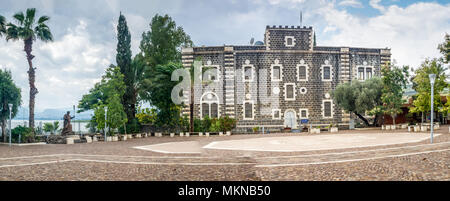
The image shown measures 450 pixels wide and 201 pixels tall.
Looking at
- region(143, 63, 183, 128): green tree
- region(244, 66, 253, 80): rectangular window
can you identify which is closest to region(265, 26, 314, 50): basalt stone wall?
region(244, 66, 253, 80): rectangular window

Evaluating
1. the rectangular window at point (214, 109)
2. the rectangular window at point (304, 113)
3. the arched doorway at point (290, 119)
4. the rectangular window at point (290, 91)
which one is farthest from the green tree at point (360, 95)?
the rectangular window at point (214, 109)

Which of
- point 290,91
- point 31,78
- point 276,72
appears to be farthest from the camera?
point 276,72

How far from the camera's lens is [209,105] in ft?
88.5

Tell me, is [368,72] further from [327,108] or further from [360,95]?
[360,95]

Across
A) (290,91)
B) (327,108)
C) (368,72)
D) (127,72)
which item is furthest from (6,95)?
(368,72)

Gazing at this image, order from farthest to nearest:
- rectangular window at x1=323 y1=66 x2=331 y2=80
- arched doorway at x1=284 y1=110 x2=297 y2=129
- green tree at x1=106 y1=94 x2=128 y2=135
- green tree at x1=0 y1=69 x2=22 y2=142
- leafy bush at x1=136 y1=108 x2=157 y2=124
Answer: rectangular window at x1=323 y1=66 x2=331 y2=80, arched doorway at x1=284 y1=110 x2=297 y2=129, leafy bush at x1=136 y1=108 x2=157 y2=124, green tree at x1=0 y1=69 x2=22 y2=142, green tree at x1=106 y1=94 x2=128 y2=135

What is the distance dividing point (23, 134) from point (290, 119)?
22940 millimetres

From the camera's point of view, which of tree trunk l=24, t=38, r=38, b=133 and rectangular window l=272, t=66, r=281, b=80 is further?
rectangular window l=272, t=66, r=281, b=80

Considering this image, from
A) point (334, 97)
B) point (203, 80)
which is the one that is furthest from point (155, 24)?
point (334, 97)

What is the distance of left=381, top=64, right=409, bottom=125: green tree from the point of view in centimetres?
2152

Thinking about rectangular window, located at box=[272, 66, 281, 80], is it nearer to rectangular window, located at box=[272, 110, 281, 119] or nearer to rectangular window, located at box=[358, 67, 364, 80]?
rectangular window, located at box=[272, 110, 281, 119]

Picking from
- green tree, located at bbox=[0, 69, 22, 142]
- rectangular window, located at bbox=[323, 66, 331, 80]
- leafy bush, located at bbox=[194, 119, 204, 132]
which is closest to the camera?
green tree, located at bbox=[0, 69, 22, 142]

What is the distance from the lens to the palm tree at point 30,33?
62.4 ft

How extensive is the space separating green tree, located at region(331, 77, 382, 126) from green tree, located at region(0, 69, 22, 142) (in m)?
28.9
